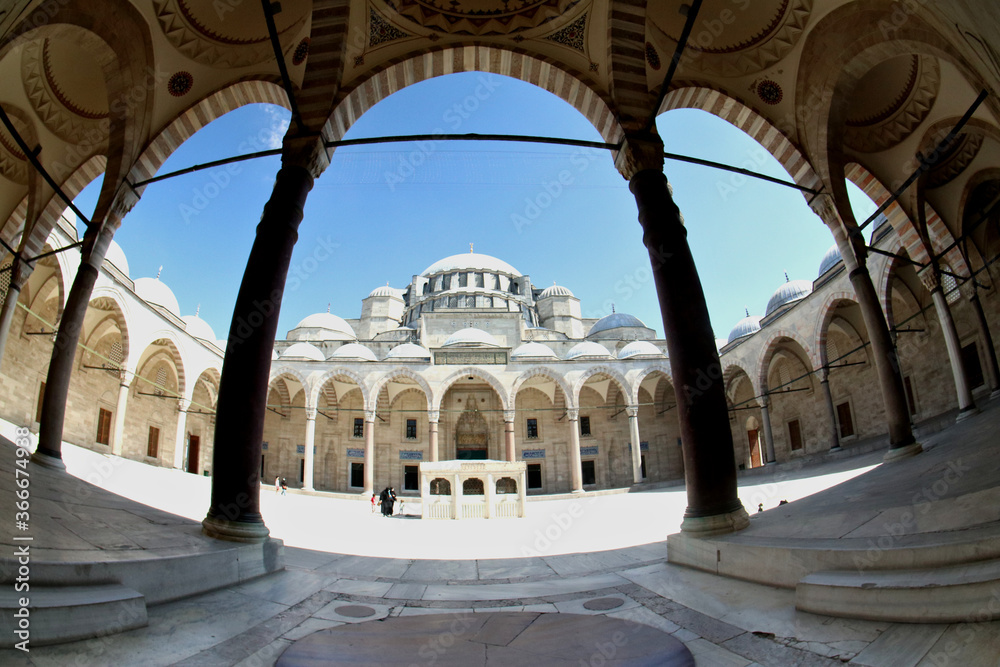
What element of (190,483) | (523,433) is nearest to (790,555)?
(190,483)

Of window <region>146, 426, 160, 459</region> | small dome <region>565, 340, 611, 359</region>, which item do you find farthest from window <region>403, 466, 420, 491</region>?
window <region>146, 426, 160, 459</region>

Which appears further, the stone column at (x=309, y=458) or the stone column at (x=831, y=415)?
the stone column at (x=309, y=458)

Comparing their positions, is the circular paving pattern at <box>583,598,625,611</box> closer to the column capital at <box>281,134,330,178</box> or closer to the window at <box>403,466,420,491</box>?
the column capital at <box>281,134,330,178</box>

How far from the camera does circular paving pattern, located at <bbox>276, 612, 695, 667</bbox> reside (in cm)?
185

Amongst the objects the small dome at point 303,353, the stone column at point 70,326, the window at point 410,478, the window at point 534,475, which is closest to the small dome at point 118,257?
the small dome at point 303,353

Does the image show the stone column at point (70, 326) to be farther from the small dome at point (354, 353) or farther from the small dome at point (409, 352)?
the small dome at point (409, 352)

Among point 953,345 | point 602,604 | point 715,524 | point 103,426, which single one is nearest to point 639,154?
point 715,524

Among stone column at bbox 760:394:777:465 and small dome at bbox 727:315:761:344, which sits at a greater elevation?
small dome at bbox 727:315:761:344

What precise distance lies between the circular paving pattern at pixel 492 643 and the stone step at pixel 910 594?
75 cm

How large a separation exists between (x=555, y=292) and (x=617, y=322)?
18.1 ft

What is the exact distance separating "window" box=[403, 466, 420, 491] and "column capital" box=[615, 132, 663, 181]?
1963 centimetres

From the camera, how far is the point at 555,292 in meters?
33.2

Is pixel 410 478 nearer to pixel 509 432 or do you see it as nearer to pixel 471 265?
pixel 509 432

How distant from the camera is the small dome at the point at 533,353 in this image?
69.3ft
